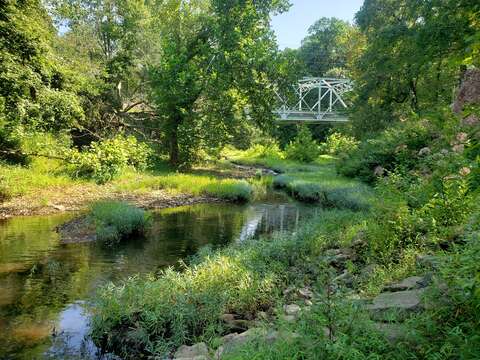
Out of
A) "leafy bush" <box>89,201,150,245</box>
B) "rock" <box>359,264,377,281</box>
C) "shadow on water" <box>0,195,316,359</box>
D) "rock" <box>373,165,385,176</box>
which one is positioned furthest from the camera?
"rock" <box>373,165,385,176</box>

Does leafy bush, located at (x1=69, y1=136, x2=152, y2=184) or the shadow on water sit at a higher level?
leafy bush, located at (x1=69, y1=136, x2=152, y2=184)

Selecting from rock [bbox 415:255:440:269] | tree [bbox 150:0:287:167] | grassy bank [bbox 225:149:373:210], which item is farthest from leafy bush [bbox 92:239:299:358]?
tree [bbox 150:0:287:167]

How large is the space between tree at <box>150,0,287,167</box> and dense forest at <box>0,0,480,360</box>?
113 mm

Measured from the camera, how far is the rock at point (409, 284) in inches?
186

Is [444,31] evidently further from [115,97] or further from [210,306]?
[115,97]

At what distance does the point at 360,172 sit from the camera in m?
19.1

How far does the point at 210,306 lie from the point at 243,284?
73 centimetres

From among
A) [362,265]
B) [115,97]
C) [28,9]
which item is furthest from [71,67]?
[362,265]

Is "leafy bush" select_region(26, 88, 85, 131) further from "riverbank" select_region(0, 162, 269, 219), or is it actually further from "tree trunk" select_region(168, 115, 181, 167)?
"tree trunk" select_region(168, 115, 181, 167)

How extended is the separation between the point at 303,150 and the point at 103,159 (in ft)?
66.2

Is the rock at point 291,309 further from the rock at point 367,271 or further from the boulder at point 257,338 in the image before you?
the rock at point 367,271

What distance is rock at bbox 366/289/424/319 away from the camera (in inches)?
157

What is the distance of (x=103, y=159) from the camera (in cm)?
1969

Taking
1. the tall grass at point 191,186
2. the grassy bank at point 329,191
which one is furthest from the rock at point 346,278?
the tall grass at point 191,186
